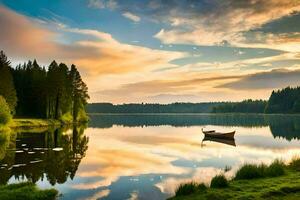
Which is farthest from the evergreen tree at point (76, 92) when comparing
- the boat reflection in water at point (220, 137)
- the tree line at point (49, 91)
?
the boat reflection in water at point (220, 137)

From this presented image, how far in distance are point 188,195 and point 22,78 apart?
298ft

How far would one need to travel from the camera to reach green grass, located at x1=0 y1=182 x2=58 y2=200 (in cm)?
1716

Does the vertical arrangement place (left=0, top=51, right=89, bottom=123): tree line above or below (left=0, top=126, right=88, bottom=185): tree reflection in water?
above

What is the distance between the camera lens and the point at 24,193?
17.6 m

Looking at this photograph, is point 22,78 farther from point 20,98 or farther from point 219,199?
point 219,199

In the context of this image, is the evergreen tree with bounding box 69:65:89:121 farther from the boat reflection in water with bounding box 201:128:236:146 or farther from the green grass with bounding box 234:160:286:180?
the green grass with bounding box 234:160:286:180

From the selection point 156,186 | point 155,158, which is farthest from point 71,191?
point 155,158

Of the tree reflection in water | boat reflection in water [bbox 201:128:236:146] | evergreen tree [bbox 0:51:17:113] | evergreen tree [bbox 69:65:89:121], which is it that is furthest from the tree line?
the tree reflection in water

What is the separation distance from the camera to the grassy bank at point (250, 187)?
16.9 metres

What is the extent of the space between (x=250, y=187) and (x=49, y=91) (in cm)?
7897

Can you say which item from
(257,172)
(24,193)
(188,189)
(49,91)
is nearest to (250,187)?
(188,189)

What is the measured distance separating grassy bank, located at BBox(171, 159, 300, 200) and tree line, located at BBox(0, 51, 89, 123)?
75.2 m

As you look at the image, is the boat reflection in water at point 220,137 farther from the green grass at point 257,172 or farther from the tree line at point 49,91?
the tree line at point 49,91

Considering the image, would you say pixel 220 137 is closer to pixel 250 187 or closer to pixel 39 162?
pixel 39 162
